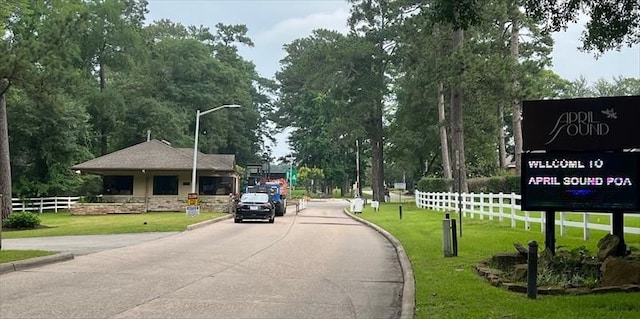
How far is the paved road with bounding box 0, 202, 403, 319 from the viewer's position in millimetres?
8836

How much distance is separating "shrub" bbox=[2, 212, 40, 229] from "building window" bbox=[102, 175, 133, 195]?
60.3 feet

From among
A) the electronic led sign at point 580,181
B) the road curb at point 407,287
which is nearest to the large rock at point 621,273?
the electronic led sign at point 580,181

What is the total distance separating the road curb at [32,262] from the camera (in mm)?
12812

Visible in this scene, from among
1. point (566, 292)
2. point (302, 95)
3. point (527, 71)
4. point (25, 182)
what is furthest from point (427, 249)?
point (302, 95)

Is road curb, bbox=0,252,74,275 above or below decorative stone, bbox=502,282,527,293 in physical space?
below

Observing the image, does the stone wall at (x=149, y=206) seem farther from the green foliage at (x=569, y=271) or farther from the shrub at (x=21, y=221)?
the green foliage at (x=569, y=271)

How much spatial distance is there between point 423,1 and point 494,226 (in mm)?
22997

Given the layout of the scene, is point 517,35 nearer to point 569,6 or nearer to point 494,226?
point 494,226

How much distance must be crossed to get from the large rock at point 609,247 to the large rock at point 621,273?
106 cm

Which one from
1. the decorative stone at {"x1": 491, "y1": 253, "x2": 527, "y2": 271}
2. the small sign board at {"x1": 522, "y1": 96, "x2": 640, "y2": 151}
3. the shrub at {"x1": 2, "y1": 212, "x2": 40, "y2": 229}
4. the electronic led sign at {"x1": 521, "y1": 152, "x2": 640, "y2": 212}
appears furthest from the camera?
the shrub at {"x1": 2, "y1": 212, "x2": 40, "y2": 229}

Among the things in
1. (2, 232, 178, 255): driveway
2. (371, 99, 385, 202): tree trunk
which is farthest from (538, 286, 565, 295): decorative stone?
(371, 99, 385, 202): tree trunk

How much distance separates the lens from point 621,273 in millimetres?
9406

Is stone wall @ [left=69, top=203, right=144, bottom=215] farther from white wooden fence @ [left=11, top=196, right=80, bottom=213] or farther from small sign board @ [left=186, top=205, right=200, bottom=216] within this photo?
small sign board @ [left=186, top=205, right=200, bottom=216]

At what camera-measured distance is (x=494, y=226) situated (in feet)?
78.4
